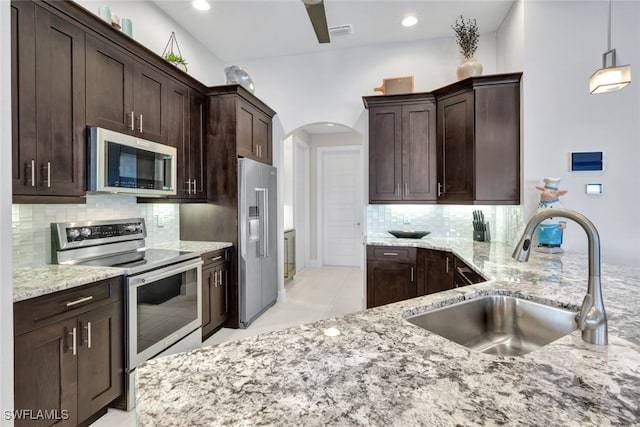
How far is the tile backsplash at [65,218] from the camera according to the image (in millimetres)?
1900

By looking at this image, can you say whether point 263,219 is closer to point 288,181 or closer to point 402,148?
point 402,148

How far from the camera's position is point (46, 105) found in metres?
1.74

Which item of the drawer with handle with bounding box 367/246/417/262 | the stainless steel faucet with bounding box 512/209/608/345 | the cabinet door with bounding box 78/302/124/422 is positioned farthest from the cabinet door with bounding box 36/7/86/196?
the drawer with handle with bounding box 367/246/417/262


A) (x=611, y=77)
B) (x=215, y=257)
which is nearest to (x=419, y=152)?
(x=611, y=77)

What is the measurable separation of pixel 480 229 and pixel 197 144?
3.14m

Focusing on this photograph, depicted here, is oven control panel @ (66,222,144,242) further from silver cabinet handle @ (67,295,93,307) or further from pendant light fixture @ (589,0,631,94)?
pendant light fixture @ (589,0,631,94)

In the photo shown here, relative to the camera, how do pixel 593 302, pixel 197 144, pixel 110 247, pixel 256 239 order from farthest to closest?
pixel 256 239, pixel 197 144, pixel 110 247, pixel 593 302

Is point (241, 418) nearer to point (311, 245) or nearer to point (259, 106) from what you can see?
point (259, 106)

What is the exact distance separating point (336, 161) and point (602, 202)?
431 cm

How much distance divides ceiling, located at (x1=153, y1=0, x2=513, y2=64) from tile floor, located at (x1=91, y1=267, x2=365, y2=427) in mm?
3017

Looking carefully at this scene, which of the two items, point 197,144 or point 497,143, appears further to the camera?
point 197,144

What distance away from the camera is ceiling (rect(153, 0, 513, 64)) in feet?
9.95

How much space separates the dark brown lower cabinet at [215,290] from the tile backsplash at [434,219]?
6.02ft

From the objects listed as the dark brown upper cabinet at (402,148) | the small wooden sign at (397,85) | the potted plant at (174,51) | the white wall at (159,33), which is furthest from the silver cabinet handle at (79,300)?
the small wooden sign at (397,85)
